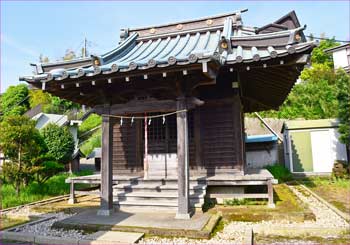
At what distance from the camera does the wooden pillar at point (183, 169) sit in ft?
20.4

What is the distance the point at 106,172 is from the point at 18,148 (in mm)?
5034

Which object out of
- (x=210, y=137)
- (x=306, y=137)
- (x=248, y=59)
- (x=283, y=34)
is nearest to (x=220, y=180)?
(x=210, y=137)

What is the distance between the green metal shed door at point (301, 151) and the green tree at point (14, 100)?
3429 centimetres

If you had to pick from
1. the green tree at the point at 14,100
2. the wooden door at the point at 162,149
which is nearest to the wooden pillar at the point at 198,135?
the wooden door at the point at 162,149

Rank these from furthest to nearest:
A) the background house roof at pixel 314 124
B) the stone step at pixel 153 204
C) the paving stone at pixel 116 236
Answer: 1. the background house roof at pixel 314 124
2. the stone step at pixel 153 204
3. the paving stone at pixel 116 236

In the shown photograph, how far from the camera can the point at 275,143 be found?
20.3 meters

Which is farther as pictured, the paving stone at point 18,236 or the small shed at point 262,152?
the small shed at point 262,152

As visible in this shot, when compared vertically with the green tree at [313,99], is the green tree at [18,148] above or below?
below

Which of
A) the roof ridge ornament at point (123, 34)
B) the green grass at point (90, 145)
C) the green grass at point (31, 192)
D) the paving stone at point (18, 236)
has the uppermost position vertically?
the roof ridge ornament at point (123, 34)

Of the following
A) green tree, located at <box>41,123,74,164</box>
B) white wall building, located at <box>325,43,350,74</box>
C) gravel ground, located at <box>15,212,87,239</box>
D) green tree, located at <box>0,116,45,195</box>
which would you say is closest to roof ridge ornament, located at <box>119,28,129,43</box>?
green tree, located at <box>0,116,45,195</box>

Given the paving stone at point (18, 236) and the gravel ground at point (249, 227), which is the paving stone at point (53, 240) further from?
the gravel ground at point (249, 227)

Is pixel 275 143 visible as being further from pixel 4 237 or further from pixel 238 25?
pixel 4 237

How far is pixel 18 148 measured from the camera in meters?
10.1

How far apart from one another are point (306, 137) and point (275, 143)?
2.78 meters
